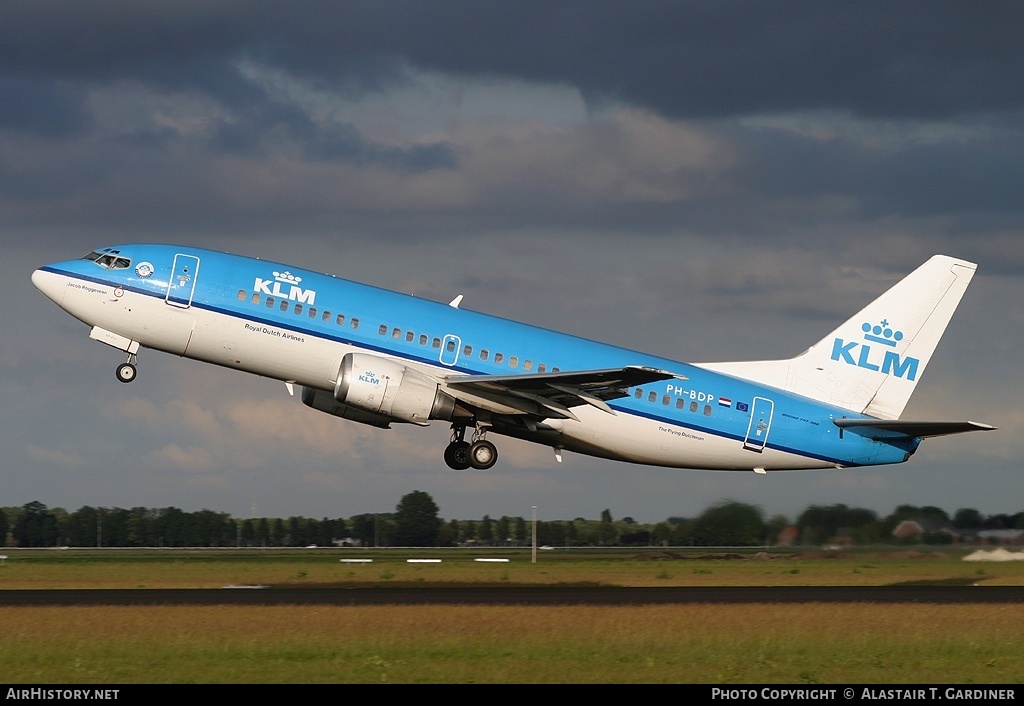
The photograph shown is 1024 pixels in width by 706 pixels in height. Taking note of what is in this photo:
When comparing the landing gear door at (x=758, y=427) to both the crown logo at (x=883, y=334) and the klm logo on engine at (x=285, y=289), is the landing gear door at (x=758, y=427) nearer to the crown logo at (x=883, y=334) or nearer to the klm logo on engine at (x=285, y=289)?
the crown logo at (x=883, y=334)

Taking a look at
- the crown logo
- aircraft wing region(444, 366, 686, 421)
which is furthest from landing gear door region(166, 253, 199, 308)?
the crown logo

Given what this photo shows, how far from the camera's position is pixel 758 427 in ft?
134

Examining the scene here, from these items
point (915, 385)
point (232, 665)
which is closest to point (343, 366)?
point (232, 665)

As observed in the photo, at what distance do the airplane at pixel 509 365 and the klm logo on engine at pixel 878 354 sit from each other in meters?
0.05

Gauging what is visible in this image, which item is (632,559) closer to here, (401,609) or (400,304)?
(400,304)

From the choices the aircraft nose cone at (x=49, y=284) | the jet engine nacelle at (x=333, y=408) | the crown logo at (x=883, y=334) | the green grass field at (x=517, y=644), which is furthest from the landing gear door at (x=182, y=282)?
the crown logo at (x=883, y=334)

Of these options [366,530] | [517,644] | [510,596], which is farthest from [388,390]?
[366,530]

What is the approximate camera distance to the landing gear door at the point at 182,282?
35062 millimetres

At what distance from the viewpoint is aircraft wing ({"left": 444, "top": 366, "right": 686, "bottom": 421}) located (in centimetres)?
3553

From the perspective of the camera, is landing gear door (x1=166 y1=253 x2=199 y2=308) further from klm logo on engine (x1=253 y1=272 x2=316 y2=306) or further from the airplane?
klm logo on engine (x1=253 y1=272 x2=316 y2=306)

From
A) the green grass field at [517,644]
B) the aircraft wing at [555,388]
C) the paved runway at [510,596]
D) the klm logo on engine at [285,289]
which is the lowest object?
the green grass field at [517,644]

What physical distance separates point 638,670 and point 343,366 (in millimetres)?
16714

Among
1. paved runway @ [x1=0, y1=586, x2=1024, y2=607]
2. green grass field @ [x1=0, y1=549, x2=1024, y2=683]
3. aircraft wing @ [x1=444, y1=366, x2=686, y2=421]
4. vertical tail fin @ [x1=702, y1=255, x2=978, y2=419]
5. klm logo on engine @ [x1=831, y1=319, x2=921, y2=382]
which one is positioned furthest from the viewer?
klm logo on engine @ [x1=831, y1=319, x2=921, y2=382]

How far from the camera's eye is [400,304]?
36812 millimetres
